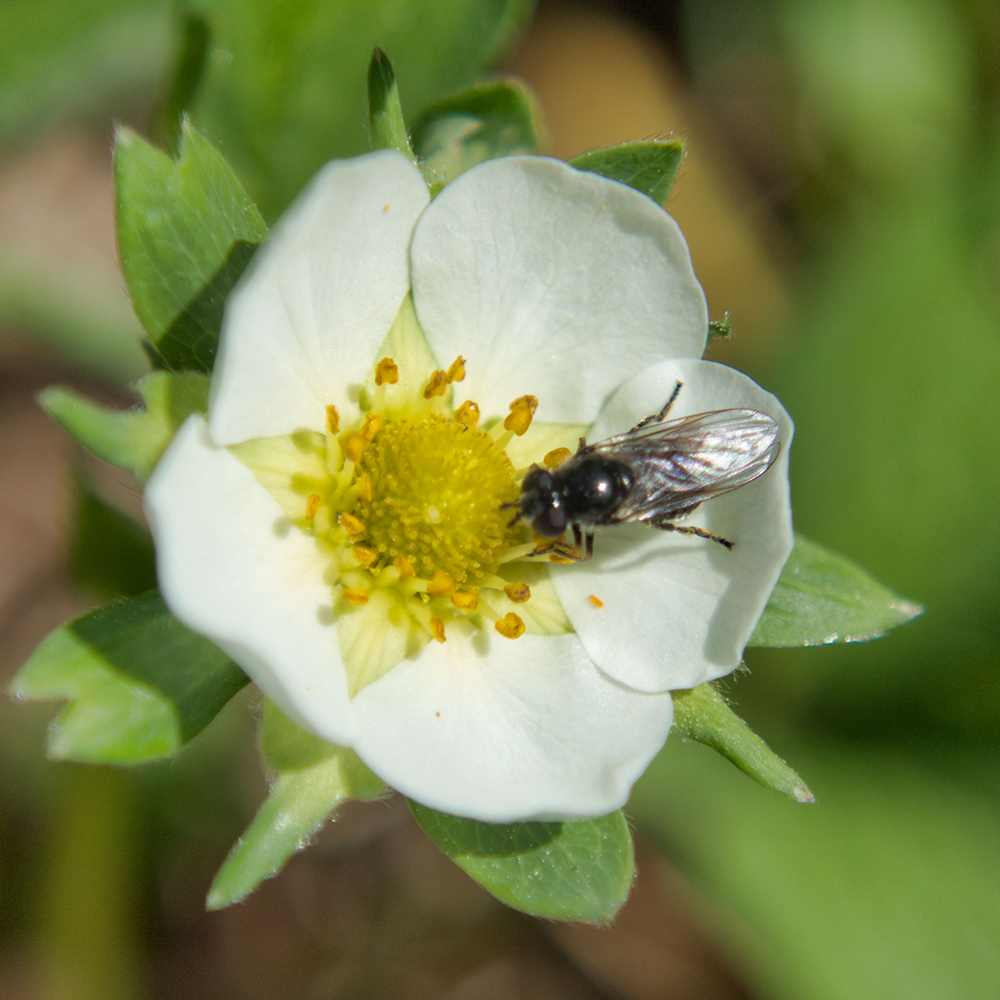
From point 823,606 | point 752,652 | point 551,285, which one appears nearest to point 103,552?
point 551,285

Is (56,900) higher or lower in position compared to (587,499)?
lower

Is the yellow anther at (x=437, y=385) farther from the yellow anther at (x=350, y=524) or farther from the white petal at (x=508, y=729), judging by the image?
the white petal at (x=508, y=729)

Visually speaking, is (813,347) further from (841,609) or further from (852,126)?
(841,609)

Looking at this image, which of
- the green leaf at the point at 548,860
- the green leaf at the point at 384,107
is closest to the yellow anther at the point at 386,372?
the green leaf at the point at 384,107

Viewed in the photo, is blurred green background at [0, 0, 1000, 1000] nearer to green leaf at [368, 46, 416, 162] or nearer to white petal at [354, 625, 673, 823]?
green leaf at [368, 46, 416, 162]

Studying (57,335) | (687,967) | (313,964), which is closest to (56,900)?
(313,964)

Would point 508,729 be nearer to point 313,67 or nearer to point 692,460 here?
point 692,460
